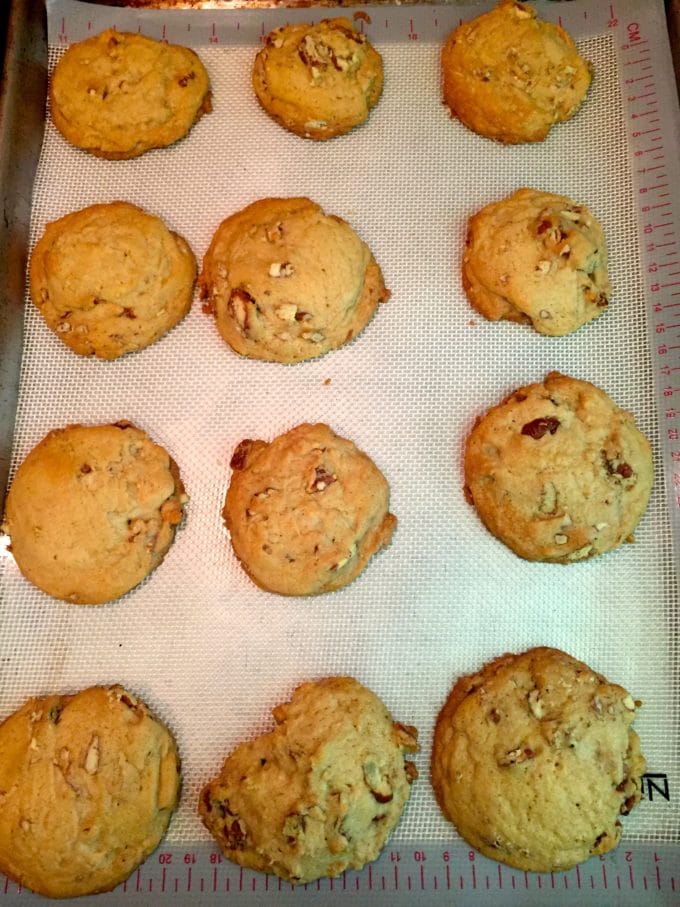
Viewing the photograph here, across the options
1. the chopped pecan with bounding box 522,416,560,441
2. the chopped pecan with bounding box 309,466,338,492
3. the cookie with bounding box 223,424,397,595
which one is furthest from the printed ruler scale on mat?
the chopped pecan with bounding box 522,416,560,441

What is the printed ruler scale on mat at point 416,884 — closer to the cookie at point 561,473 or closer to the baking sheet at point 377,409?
the baking sheet at point 377,409

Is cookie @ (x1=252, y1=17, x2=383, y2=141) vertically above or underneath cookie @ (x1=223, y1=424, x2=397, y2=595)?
above

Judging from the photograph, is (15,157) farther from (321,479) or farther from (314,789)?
(314,789)

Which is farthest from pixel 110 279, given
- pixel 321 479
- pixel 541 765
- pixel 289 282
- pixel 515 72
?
pixel 541 765

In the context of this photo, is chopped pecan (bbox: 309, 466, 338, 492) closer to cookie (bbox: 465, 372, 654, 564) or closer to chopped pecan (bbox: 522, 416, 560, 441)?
cookie (bbox: 465, 372, 654, 564)

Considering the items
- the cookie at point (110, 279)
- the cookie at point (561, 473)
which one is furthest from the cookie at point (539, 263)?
the cookie at point (110, 279)

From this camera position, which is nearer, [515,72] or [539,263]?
[539,263]

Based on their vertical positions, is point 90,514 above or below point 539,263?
below

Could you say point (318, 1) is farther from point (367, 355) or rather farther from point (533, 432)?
point (533, 432)
